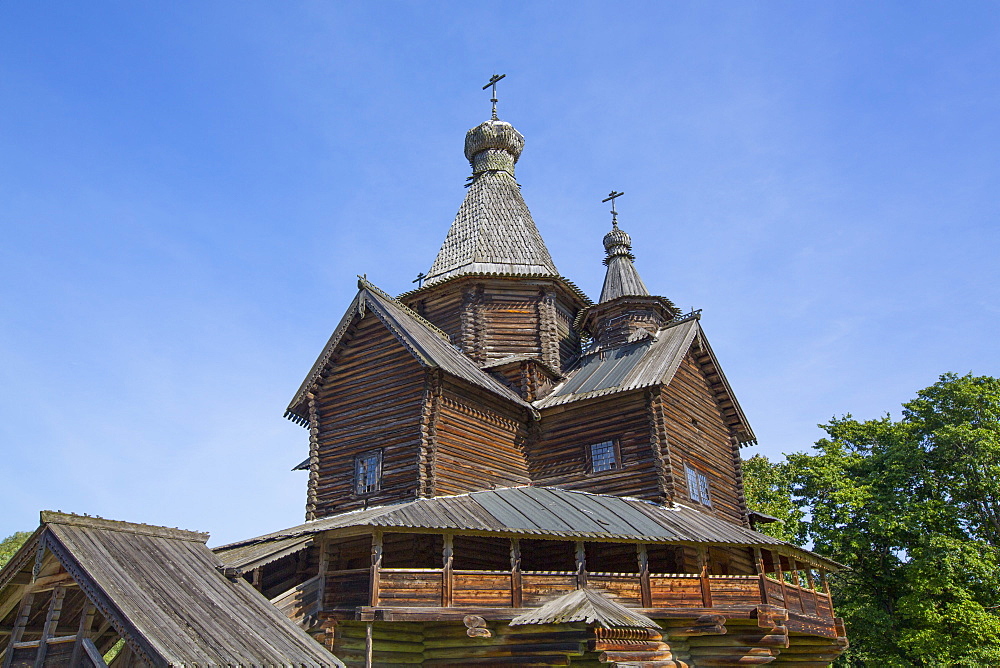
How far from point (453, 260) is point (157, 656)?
19.3 m

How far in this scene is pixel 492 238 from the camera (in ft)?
92.5

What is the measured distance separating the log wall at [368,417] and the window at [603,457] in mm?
5193

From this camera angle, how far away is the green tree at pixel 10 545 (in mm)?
39375

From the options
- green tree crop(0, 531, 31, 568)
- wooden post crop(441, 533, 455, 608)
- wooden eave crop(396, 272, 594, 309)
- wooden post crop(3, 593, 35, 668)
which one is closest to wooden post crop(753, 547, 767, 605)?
wooden post crop(441, 533, 455, 608)

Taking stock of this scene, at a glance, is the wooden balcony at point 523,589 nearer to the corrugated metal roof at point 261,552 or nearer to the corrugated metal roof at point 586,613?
the corrugated metal roof at point 586,613

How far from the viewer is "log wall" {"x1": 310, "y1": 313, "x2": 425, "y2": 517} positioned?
19891 mm

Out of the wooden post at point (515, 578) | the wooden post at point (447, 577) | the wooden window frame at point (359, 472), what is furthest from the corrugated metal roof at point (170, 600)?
the wooden window frame at point (359, 472)

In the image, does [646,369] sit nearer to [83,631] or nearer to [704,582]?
[704,582]

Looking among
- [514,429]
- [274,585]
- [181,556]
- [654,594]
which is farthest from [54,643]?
[514,429]

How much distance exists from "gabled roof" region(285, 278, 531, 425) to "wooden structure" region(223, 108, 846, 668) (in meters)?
0.08

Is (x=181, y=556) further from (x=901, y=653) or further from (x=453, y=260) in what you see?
(x=901, y=653)

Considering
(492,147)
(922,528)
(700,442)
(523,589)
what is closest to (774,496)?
(922,528)

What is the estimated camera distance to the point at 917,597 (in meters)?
27.0

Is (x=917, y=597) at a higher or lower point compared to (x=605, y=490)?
lower
